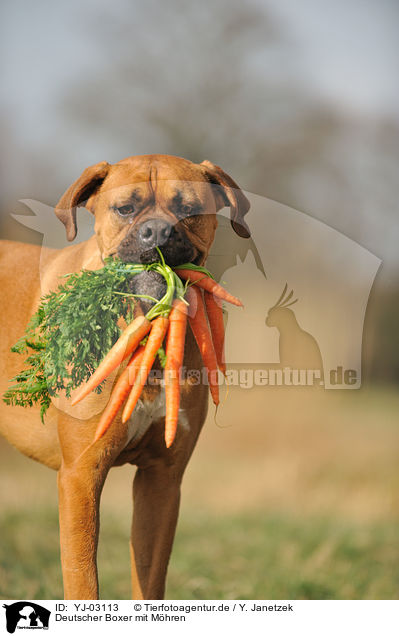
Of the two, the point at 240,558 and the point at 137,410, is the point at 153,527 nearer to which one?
the point at 137,410

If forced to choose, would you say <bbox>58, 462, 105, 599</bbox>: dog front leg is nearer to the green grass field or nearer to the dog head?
the dog head

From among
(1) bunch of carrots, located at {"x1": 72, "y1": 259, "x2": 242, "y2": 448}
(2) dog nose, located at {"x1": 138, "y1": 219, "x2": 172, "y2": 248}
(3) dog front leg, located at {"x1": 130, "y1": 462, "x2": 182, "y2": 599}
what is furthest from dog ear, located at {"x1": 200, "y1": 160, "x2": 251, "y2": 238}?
(3) dog front leg, located at {"x1": 130, "y1": 462, "x2": 182, "y2": 599}

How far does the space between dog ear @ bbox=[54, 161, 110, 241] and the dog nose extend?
0.38 meters

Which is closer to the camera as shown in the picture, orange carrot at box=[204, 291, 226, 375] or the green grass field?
orange carrot at box=[204, 291, 226, 375]

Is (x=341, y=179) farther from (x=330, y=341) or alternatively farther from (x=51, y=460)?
(x=51, y=460)

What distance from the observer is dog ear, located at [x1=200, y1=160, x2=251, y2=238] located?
86.6 inches

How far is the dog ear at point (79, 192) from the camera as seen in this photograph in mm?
2102

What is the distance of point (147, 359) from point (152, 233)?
1.29 ft

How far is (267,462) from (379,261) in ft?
4.42

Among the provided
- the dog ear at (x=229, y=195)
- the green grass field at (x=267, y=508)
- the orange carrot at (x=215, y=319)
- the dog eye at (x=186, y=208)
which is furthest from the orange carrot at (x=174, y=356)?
the green grass field at (x=267, y=508)

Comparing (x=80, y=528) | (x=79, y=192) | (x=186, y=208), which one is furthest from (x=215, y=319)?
(x=80, y=528)

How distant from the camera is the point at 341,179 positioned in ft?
A: 10.3

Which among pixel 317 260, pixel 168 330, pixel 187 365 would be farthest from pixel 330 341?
pixel 168 330
